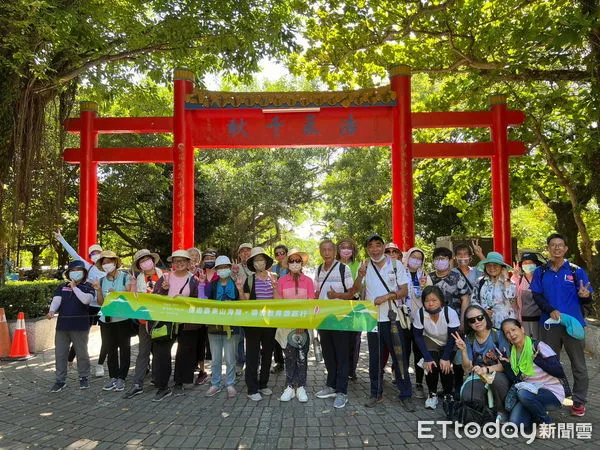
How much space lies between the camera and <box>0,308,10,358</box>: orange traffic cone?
6629 mm

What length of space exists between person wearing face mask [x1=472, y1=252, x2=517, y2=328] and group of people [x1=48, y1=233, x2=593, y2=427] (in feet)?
0.04

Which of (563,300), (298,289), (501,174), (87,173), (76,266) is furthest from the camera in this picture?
(87,173)

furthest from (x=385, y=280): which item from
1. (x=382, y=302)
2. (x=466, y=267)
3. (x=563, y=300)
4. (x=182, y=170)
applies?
(x=182, y=170)

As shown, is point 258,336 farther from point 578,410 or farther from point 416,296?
point 578,410

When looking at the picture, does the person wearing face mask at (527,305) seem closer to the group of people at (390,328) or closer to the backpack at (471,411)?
the group of people at (390,328)

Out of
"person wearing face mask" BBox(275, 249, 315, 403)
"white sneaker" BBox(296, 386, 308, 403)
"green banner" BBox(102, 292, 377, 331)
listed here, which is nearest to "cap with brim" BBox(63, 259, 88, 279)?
"green banner" BBox(102, 292, 377, 331)

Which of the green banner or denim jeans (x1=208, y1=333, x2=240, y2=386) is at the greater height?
the green banner

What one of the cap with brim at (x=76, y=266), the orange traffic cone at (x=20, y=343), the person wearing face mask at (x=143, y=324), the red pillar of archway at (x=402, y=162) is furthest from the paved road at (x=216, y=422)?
the red pillar of archway at (x=402, y=162)

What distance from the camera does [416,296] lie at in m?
4.78

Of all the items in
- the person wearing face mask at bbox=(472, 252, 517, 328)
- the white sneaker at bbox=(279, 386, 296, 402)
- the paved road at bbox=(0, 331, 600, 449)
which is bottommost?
the paved road at bbox=(0, 331, 600, 449)

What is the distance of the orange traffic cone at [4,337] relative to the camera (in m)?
6.63

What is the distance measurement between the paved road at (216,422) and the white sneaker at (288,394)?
69 mm

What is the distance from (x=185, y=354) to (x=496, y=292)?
3488 millimetres

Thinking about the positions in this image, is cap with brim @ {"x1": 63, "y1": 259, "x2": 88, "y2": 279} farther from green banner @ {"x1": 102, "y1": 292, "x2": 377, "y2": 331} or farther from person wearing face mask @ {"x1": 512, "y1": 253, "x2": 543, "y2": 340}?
person wearing face mask @ {"x1": 512, "y1": 253, "x2": 543, "y2": 340}
